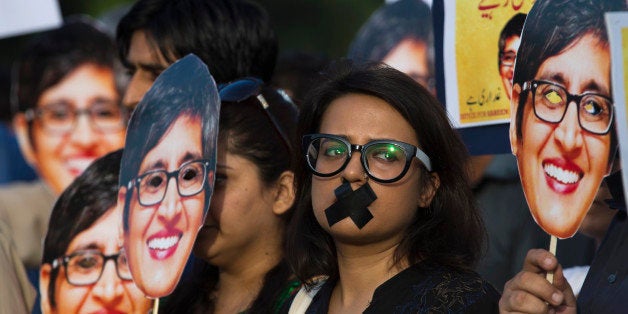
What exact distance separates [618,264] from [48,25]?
334cm

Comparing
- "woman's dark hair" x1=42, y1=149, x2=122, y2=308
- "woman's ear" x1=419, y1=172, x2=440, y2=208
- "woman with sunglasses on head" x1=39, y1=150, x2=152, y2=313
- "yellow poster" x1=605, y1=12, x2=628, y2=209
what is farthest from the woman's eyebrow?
"yellow poster" x1=605, y1=12, x2=628, y2=209

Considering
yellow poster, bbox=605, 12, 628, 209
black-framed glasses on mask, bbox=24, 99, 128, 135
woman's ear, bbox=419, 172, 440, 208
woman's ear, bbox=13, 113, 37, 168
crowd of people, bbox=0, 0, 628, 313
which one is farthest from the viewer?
woman's ear, bbox=13, 113, 37, 168

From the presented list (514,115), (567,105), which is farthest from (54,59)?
(567,105)

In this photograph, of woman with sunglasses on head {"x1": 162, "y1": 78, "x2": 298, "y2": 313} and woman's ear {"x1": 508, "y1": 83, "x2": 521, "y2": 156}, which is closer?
woman's ear {"x1": 508, "y1": 83, "x2": 521, "y2": 156}

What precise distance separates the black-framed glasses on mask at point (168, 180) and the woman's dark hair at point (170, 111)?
28mm

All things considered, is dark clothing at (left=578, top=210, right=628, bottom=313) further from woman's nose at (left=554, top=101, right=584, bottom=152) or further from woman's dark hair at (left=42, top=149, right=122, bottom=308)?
woman's dark hair at (left=42, top=149, right=122, bottom=308)

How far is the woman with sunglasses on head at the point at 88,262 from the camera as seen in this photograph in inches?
132

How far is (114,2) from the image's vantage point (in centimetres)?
1069

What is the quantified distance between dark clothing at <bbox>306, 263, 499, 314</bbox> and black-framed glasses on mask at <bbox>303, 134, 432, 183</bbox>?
236mm

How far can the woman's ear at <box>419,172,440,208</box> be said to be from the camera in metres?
2.67

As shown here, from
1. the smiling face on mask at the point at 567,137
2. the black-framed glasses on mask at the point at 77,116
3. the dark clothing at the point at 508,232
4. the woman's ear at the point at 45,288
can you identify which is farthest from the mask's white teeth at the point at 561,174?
the black-framed glasses on mask at the point at 77,116

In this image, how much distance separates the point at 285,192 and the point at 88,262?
0.64 metres

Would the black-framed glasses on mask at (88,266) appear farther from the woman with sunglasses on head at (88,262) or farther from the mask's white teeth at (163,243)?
the mask's white teeth at (163,243)

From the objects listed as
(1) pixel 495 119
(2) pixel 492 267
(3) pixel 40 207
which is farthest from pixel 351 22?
(1) pixel 495 119
